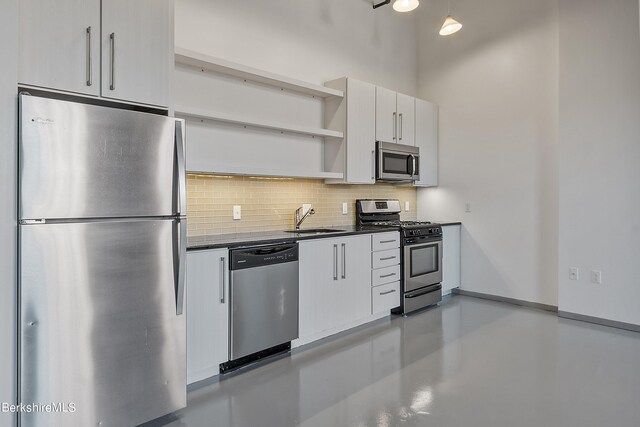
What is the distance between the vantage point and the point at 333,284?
363 cm

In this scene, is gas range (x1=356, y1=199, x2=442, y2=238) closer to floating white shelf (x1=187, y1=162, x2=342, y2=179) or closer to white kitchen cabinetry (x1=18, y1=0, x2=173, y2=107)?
floating white shelf (x1=187, y1=162, x2=342, y2=179)

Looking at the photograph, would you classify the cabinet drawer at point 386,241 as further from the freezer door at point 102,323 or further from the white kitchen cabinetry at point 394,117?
the freezer door at point 102,323

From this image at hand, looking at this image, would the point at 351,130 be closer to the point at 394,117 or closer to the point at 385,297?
the point at 394,117

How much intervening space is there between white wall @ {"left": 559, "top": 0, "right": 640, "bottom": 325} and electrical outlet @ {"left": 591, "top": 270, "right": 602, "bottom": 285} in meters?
0.03

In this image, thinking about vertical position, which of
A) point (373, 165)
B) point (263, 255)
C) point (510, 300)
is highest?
point (373, 165)

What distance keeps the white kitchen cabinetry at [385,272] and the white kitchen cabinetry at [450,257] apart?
0.96 metres

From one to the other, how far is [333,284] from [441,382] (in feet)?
3.97

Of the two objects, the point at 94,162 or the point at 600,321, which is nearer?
the point at 94,162

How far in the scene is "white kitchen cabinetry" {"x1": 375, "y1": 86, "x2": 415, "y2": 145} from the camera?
4.60 metres

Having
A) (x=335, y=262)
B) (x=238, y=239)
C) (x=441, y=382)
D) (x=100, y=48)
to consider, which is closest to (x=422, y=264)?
(x=335, y=262)

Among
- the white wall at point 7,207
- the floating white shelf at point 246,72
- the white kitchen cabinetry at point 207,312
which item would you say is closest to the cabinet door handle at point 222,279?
the white kitchen cabinetry at point 207,312

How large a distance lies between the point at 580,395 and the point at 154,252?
2688mm

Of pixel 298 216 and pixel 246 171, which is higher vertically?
pixel 246 171

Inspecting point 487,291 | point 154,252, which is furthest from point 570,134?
point 154,252
